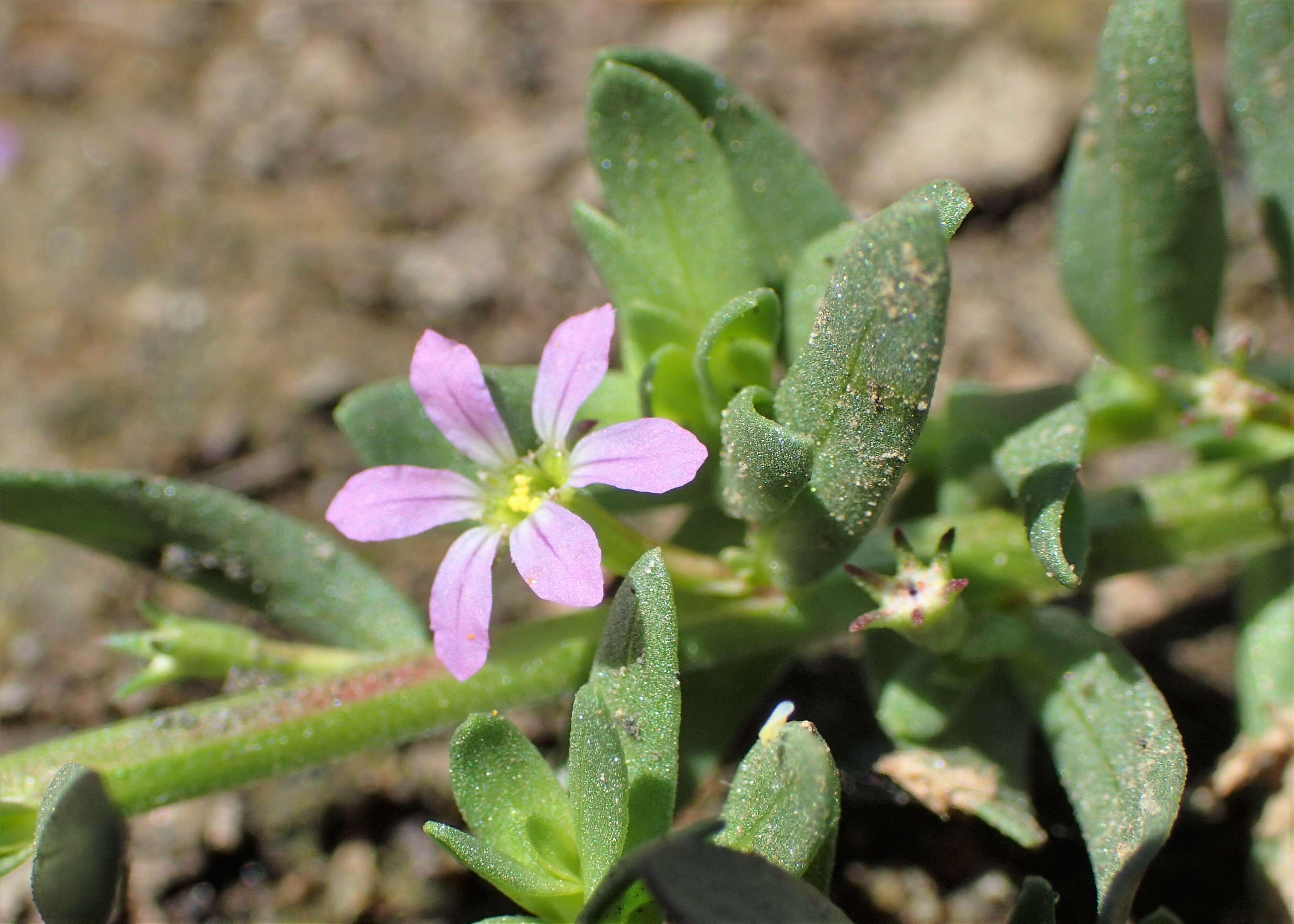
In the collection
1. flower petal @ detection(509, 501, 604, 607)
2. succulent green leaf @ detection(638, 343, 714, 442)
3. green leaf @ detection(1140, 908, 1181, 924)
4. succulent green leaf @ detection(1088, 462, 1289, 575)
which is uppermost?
succulent green leaf @ detection(638, 343, 714, 442)

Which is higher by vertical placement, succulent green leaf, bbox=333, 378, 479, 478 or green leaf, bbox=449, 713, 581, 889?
succulent green leaf, bbox=333, 378, 479, 478

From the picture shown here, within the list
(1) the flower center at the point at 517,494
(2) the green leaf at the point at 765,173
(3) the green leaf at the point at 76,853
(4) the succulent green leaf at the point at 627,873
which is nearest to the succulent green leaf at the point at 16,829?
(3) the green leaf at the point at 76,853

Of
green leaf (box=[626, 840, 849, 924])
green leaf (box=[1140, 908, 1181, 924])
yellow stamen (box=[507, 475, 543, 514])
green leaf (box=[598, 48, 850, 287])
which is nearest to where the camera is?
green leaf (box=[626, 840, 849, 924])

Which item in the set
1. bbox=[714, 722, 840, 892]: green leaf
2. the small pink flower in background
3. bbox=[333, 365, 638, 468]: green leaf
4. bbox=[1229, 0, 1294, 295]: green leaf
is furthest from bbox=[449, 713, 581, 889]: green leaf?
the small pink flower in background

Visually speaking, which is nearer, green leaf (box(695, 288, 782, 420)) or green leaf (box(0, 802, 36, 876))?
green leaf (box(0, 802, 36, 876))

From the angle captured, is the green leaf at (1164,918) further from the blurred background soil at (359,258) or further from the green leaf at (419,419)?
the green leaf at (419,419)

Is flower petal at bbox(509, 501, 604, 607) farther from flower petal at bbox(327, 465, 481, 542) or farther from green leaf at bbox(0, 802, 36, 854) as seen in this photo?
green leaf at bbox(0, 802, 36, 854)

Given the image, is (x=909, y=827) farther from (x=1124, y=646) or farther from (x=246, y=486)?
(x=246, y=486)
